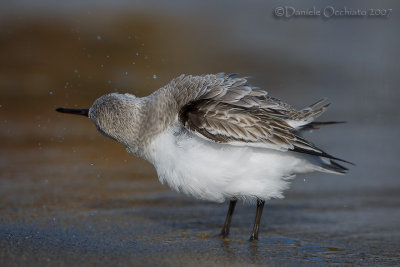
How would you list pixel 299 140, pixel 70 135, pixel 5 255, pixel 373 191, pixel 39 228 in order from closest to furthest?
1. pixel 5 255
2. pixel 299 140
3. pixel 39 228
4. pixel 373 191
5. pixel 70 135

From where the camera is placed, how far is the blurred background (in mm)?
5441

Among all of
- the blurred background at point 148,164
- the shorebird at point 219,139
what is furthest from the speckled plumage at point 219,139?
the blurred background at point 148,164

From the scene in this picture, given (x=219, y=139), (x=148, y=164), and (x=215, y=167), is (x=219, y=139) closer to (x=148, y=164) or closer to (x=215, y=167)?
(x=215, y=167)

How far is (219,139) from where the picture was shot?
5102 millimetres

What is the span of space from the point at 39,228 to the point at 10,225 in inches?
11.0

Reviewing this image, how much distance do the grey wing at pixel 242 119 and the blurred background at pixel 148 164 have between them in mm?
964

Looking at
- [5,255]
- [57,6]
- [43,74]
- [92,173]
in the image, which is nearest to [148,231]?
[5,255]

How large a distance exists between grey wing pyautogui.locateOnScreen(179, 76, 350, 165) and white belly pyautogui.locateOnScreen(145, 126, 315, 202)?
0.12m

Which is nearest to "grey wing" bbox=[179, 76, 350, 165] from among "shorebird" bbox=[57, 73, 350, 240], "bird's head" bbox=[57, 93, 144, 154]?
"shorebird" bbox=[57, 73, 350, 240]

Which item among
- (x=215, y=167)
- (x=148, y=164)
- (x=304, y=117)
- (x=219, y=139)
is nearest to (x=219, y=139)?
(x=219, y=139)

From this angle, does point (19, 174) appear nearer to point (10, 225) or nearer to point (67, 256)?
point (10, 225)

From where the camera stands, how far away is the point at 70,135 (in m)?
9.12

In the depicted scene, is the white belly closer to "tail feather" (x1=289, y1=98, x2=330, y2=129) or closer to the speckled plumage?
the speckled plumage

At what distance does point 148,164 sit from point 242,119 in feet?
10.7
